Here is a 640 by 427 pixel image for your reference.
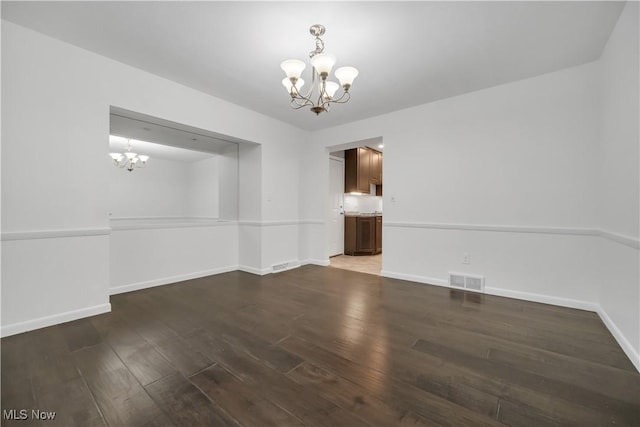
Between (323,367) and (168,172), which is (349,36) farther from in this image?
(168,172)

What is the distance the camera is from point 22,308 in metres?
2.18

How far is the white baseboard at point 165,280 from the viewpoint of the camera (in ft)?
10.2

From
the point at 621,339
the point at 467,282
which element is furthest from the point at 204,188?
the point at 621,339

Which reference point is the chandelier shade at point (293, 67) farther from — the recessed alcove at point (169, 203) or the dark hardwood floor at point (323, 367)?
the dark hardwood floor at point (323, 367)

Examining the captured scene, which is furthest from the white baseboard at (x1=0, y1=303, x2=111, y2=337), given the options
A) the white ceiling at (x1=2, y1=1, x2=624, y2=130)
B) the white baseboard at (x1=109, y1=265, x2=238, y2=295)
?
the white ceiling at (x1=2, y1=1, x2=624, y2=130)

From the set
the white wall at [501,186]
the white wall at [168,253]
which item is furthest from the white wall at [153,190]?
the white wall at [501,186]

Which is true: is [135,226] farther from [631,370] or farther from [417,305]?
[631,370]

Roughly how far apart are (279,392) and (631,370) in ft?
7.42

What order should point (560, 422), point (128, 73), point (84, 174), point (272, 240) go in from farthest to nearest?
point (272, 240) < point (128, 73) < point (84, 174) < point (560, 422)

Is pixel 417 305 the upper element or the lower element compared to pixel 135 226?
lower

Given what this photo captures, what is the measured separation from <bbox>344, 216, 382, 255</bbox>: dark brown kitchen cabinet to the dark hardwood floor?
321 centimetres

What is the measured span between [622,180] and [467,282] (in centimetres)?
180

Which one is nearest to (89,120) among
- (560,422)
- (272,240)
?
(272,240)

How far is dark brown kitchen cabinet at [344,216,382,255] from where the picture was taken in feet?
19.8
